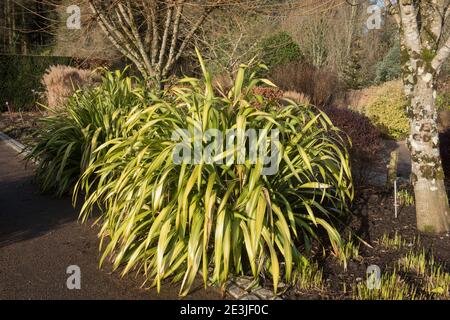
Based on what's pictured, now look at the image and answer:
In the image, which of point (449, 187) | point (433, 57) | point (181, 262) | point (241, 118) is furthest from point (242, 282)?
point (449, 187)

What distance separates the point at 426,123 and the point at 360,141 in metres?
2.29

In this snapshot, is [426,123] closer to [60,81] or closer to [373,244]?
[373,244]

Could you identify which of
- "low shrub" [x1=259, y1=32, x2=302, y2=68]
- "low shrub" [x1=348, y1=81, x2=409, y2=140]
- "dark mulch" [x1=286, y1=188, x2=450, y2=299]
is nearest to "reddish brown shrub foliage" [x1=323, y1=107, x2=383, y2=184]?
"dark mulch" [x1=286, y1=188, x2=450, y2=299]

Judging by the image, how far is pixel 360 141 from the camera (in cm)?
579

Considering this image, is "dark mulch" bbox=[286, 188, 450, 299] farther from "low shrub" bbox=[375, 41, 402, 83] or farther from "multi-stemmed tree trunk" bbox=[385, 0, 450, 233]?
"low shrub" bbox=[375, 41, 402, 83]

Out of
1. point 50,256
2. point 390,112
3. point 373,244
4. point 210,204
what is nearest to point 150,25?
point 50,256

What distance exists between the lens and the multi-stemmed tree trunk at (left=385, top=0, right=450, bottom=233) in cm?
348

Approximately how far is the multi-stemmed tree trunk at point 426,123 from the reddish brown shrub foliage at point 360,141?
52.8 inches

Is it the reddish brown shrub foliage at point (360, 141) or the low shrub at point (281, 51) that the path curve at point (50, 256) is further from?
the low shrub at point (281, 51)

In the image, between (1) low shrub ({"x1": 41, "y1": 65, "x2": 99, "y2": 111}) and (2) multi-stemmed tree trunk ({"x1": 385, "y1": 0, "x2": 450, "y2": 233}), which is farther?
(1) low shrub ({"x1": 41, "y1": 65, "x2": 99, "y2": 111})

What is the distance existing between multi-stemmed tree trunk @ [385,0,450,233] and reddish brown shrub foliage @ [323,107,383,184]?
134cm

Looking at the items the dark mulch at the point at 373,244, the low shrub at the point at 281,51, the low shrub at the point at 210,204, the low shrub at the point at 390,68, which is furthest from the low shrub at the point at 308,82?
the low shrub at the point at 210,204

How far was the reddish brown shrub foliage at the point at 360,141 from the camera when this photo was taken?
5.29 meters
